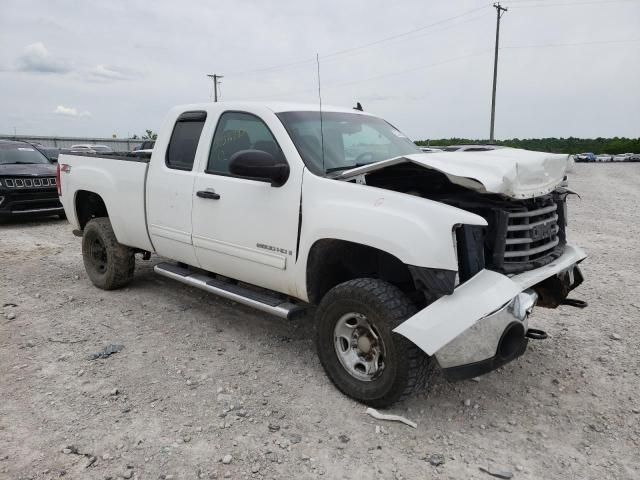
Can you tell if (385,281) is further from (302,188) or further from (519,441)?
(519,441)

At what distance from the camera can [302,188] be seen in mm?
3406

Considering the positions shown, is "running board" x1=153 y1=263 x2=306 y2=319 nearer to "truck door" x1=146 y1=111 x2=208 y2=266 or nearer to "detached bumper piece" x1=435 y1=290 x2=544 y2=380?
"truck door" x1=146 y1=111 x2=208 y2=266

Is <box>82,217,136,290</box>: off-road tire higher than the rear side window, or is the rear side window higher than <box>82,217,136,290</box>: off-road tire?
the rear side window

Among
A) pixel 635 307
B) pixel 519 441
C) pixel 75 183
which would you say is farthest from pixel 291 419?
pixel 75 183

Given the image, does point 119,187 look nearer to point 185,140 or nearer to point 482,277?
point 185,140

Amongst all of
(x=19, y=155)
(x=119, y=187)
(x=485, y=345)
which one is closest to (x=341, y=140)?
(x=485, y=345)

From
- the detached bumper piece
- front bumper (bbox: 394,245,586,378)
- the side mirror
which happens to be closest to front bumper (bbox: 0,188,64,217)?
the side mirror

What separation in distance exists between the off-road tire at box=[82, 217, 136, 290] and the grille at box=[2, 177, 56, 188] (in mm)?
5026

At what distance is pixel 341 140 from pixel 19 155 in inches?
372

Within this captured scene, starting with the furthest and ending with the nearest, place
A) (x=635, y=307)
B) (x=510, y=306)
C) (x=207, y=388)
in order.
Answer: (x=635, y=307) < (x=207, y=388) < (x=510, y=306)

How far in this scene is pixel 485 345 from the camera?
8.94 feet

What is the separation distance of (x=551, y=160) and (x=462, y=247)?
983 mm

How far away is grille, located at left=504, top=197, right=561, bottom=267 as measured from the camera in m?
3.07

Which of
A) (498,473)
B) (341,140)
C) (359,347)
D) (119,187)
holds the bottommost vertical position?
(498,473)
